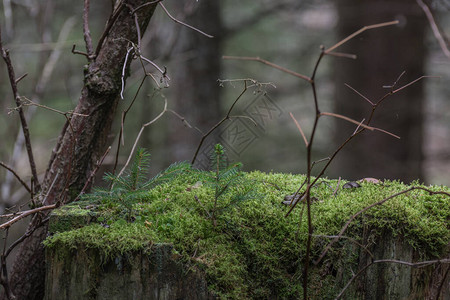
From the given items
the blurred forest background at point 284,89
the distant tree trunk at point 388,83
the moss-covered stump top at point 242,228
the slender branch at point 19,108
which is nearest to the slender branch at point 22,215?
the moss-covered stump top at point 242,228

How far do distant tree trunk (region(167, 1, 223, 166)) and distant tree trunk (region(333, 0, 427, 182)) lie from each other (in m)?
2.04

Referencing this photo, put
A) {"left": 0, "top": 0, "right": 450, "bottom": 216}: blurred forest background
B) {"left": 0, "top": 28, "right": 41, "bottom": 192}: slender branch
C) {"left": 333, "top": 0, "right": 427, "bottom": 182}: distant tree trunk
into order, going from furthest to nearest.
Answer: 1. {"left": 333, "top": 0, "right": 427, "bottom": 182}: distant tree trunk
2. {"left": 0, "top": 0, "right": 450, "bottom": 216}: blurred forest background
3. {"left": 0, "top": 28, "right": 41, "bottom": 192}: slender branch

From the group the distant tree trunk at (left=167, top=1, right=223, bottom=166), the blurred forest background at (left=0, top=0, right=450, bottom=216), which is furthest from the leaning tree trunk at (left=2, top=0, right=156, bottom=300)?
the distant tree trunk at (left=167, top=1, right=223, bottom=166)

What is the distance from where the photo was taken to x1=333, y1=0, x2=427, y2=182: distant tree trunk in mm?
5758

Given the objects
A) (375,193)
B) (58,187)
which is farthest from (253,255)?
(58,187)

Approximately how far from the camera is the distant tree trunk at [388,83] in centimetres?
576

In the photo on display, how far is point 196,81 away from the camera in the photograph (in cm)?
636

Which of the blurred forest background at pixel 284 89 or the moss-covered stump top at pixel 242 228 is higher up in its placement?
the blurred forest background at pixel 284 89

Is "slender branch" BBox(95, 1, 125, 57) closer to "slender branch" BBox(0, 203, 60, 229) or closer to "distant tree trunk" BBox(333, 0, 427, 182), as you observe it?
"slender branch" BBox(0, 203, 60, 229)

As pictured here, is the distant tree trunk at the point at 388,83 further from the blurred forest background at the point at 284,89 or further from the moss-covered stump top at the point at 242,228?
the moss-covered stump top at the point at 242,228

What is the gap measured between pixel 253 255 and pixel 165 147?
5146 mm

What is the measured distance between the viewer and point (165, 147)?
7.13 m

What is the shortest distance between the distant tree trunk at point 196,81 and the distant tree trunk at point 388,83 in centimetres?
204

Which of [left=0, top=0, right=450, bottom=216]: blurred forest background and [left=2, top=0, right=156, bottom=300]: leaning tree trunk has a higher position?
[left=0, top=0, right=450, bottom=216]: blurred forest background
